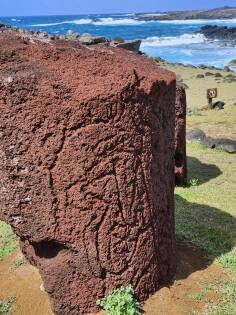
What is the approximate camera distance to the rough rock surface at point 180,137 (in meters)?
8.82

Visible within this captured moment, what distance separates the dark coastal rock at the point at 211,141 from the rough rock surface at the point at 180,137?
2.91 metres

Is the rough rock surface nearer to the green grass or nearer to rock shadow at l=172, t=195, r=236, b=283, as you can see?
the green grass

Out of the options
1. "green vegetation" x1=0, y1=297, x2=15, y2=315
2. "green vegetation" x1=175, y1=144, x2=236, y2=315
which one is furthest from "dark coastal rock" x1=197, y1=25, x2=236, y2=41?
"green vegetation" x1=0, y1=297, x2=15, y2=315

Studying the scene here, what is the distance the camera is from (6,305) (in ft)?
16.8

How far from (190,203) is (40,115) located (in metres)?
4.60

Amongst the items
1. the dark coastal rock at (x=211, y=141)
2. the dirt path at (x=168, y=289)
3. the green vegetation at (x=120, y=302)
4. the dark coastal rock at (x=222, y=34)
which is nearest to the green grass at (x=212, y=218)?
the dirt path at (x=168, y=289)

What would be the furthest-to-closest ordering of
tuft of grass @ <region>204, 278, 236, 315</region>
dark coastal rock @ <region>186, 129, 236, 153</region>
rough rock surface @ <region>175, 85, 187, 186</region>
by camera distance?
dark coastal rock @ <region>186, 129, 236, 153</region>
rough rock surface @ <region>175, 85, 187, 186</region>
tuft of grass @ <region>204, 278, 236, 315</region>

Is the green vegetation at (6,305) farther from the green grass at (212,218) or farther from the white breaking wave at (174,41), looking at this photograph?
the white breaking wave at (174,41)

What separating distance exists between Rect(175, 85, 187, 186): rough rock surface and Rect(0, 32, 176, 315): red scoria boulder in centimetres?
391

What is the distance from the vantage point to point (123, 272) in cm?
476

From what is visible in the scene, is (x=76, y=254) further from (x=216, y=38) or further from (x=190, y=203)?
(x=216, y=38)

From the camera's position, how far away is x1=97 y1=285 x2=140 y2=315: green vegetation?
4.58 meters

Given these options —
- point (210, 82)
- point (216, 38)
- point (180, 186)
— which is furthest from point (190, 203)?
point (216, 38)

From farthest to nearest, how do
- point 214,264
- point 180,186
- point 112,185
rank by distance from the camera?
point 180,186, point 214,264, point 112,185
